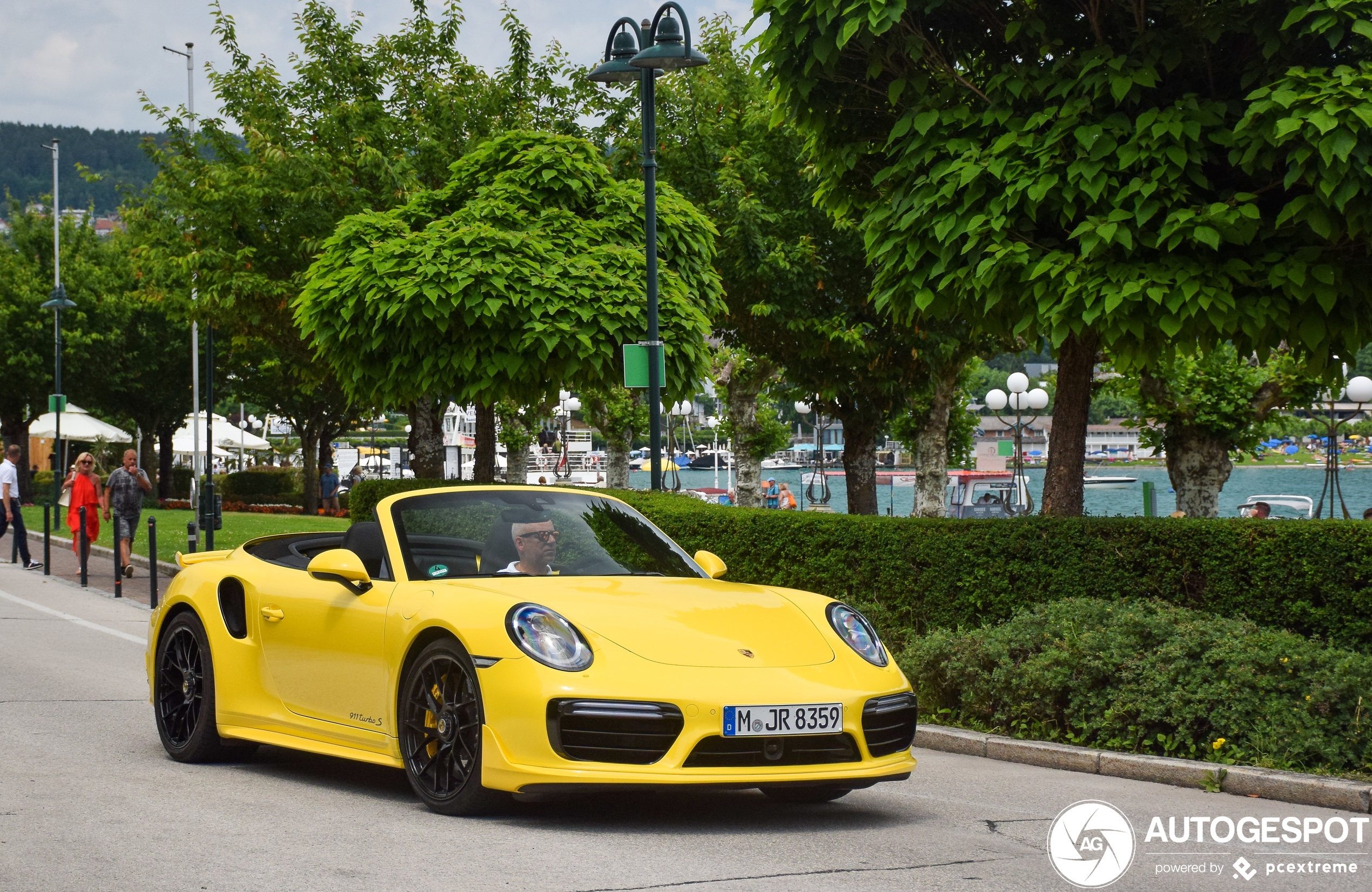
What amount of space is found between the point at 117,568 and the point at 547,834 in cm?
1478

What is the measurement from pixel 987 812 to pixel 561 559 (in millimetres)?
2190

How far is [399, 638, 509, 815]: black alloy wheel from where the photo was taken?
5.80 meters

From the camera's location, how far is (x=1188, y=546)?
906cm

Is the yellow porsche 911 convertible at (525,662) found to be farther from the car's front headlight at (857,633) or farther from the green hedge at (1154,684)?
the green hedge at (1154,684)

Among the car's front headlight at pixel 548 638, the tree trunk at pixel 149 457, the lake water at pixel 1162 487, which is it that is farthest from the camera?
the lake water at pixel 1162 487

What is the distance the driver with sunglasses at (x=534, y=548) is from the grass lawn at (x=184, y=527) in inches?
633

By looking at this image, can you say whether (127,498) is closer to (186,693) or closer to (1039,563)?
(186,693)

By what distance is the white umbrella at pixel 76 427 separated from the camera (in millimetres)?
46188

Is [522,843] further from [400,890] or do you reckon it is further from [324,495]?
[324,495]

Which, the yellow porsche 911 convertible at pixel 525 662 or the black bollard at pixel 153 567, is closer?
the yellow porsche 911 convertible at pixel 525 662

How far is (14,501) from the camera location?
23.2 meters

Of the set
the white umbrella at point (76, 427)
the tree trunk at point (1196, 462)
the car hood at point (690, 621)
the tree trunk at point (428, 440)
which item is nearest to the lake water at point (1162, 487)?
the white umbrella at point (76, 427)

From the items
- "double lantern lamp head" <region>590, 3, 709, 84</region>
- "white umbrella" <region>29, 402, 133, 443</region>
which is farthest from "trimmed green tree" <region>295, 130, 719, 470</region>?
"white umbrella" <region>29, 402, 133, 443</region>

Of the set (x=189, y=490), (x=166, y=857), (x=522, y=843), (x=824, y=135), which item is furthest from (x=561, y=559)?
(x=189, y=490)
